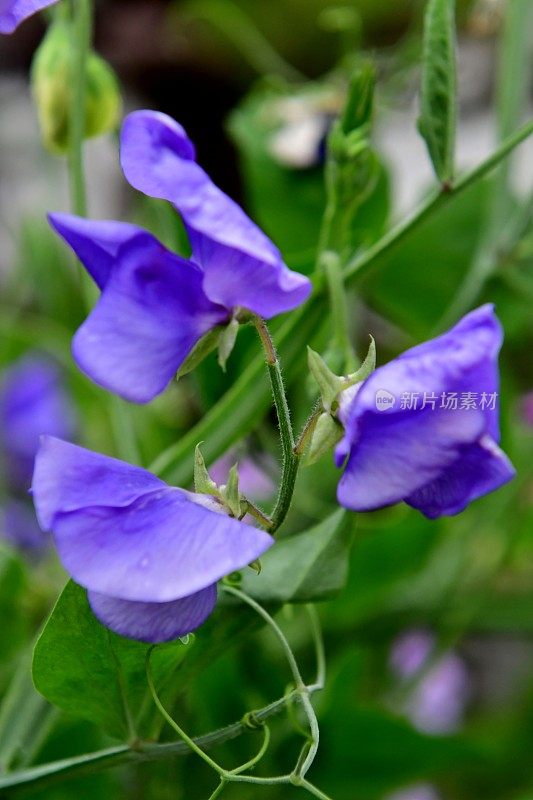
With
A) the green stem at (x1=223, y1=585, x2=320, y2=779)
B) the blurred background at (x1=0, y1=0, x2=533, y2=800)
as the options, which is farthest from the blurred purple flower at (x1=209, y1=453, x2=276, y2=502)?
the green stem at (x1=223, y1=585, x2=320, y2=779)

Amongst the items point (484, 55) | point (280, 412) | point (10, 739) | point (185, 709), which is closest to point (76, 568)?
point (280, 412)

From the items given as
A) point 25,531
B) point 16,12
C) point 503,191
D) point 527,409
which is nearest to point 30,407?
point 25,531

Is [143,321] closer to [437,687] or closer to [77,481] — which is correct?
[77,481]

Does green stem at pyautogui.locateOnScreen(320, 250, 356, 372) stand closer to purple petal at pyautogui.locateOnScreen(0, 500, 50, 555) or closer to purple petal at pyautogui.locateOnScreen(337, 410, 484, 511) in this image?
purple petal at pyautogui.locateOnScreen(337, 410, 484, 511)

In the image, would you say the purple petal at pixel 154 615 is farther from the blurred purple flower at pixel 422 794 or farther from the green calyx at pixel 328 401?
the blurred purple flower at pixel 422 794

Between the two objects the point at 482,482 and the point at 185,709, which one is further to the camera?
the point at 185,709

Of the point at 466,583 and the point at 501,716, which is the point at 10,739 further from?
the point at 501,716
